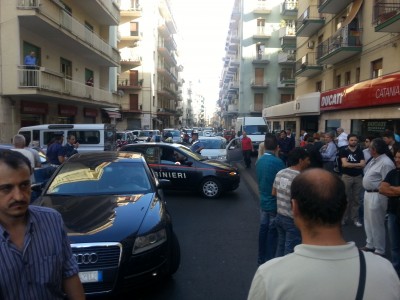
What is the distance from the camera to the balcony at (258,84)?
1933 inches

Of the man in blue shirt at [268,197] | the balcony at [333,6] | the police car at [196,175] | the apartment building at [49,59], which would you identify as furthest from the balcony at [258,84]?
the man in blue shirt at [268,197]

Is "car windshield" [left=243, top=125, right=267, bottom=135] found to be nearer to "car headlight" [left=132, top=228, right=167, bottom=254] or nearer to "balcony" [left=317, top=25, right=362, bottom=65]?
"balcony" [left=317, top=25, right=362, bottom=65]

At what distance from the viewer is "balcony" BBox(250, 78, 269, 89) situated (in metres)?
49.1

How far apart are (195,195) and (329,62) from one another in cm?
1516

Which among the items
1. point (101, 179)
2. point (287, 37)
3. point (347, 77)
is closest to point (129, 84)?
point (287, 37)

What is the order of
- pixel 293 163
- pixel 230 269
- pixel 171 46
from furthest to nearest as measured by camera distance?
1. pixel 171 46
2. pixel 230 269
3. pixel 293 163

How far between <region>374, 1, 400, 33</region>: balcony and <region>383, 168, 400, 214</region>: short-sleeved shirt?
10.6 metres

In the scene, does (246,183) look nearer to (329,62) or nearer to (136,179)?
(136,179)

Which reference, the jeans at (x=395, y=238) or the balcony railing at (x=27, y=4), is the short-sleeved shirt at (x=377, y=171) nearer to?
the jeans at (x=395, y=238)

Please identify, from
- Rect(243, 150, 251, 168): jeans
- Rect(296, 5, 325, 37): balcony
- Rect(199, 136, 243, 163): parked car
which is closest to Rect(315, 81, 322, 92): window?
Rect(296, 5, 325, 37): balcony

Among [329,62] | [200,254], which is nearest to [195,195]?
[200,254]

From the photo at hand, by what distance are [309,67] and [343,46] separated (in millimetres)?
6371

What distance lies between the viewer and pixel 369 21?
1755 cm

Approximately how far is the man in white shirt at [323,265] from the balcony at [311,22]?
82.5ft
